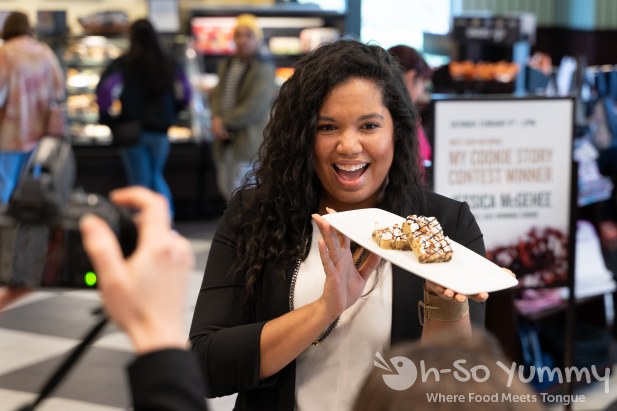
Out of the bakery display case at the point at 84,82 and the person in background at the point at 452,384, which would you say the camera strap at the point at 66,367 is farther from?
the bakery display case at the point at 84,82

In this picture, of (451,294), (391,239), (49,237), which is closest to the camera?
(49,237)

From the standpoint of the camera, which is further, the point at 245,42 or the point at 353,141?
the point at 245,42

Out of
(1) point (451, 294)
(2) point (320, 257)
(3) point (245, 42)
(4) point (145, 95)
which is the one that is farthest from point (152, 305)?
(4) point (145, 95)

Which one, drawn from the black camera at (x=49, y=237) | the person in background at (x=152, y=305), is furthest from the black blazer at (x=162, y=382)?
the black camera at (x=49, y=237)

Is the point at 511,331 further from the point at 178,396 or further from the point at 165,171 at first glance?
the point at 165,171

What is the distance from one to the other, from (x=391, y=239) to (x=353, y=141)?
0.24m

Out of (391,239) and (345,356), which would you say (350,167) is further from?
(345,356)

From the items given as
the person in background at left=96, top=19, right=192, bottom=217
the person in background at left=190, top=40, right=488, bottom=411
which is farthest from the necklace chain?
the person in background at left=96, top=19, right=192, bottom=217

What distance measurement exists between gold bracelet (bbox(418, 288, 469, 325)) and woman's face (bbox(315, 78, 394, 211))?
0.26 metres

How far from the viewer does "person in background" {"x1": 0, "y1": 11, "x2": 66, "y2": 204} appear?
638cm

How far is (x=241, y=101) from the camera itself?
264 inches

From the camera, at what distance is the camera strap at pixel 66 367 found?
0.92m

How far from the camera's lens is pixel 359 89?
5.80 feet

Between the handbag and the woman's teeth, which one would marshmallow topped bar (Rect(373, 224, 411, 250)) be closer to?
the woman's teeth
